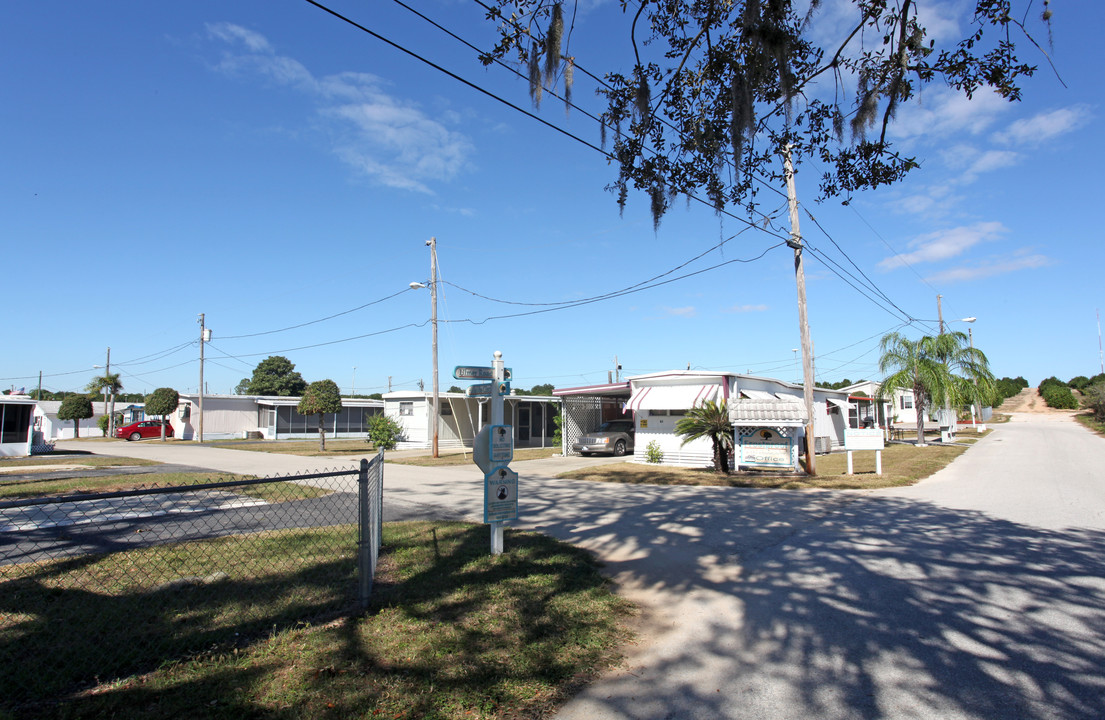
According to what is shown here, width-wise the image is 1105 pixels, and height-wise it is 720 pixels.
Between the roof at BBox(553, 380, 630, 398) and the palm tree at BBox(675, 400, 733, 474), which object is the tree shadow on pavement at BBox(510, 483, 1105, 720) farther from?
the roof at BBox(553, 380, 630, 398)

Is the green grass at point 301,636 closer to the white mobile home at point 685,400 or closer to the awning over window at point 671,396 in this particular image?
the white mobile home at point 685,400

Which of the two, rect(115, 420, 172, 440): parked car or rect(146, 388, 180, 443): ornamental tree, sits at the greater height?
rect(146, 388, 180, 443): ornamental tree

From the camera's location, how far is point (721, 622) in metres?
4.65

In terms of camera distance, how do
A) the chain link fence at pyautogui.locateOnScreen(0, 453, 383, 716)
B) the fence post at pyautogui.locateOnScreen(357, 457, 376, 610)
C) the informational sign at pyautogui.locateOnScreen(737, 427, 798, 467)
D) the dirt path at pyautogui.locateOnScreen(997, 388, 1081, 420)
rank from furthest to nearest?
1. the dirt path at pyautogui.locateOnScreen(997, 388, 1081, 420)
2. the informational sign at pyautogui.locateOnScreen(737, 427, 798, 467)
3. the fence post at pyautogui.locateOnScreen(357, 457, 376, 610)
4. the chain link fence at pyautogui.locateOnScreen(0, 453, 383, 716)

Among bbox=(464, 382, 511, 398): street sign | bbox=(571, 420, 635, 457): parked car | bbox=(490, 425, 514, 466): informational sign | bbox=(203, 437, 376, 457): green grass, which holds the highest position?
bbox=(464, 382, 511, 398): street sign

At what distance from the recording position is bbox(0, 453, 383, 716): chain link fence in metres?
3.61

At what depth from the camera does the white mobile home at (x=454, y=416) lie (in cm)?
2756

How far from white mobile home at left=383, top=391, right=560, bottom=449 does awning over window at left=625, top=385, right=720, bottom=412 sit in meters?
9.13

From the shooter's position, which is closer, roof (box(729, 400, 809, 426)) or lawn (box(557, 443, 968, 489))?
lawn (box(557, 443, 968, 489))

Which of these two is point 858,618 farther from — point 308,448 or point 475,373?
point 308,448

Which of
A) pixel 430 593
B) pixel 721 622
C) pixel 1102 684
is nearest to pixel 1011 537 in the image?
pixel 1102 684

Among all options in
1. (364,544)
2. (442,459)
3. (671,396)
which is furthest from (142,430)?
(364,544)

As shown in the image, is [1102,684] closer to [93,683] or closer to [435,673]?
[435,673]

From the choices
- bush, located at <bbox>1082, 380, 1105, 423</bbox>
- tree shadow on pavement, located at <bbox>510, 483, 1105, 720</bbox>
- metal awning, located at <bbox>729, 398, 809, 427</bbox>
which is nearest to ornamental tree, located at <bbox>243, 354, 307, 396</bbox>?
metal awning, located at <bbox>729, 398, 809, 427</bbox>
